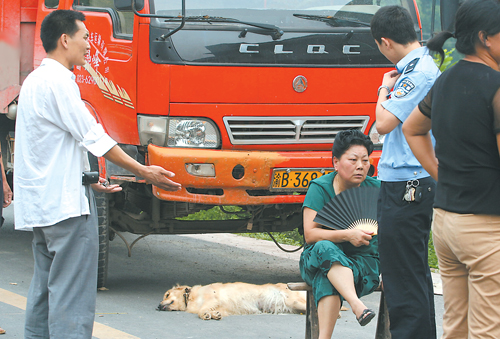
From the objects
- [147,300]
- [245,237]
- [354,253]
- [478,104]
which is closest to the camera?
[478,104]

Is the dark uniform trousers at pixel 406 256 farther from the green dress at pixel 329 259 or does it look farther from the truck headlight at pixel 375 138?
the truck headlight at pixel 375 138

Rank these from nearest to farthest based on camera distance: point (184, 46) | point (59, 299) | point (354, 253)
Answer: point (59, 299), point (354, 253), point (184, 46)

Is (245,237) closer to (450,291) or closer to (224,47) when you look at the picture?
(224,47)

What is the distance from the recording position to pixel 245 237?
334 inches

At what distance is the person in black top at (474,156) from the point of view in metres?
2.33

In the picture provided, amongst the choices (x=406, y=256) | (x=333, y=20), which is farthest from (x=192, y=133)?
(x=406, y=256)

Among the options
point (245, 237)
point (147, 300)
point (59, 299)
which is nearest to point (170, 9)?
point (147, 300)

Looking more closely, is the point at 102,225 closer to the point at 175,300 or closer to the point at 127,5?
the point at 175,300

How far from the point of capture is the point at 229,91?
4.91 metres

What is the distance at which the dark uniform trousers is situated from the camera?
3068 millimetres

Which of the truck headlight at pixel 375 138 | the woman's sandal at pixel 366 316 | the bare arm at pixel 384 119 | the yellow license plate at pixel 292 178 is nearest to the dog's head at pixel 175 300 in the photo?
the yellow license plate at pixel 292 178

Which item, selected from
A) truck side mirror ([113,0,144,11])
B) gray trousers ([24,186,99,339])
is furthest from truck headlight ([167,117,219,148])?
gray trousers ([24,186,99,339])

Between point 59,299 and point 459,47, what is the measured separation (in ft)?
6.82

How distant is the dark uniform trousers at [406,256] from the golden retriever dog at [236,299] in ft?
6.22
